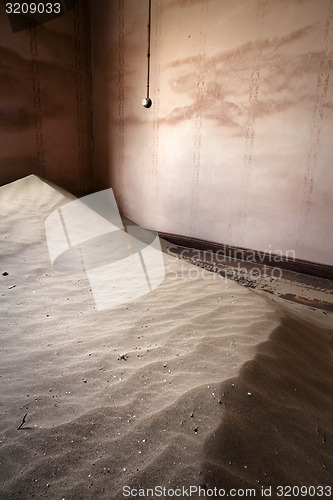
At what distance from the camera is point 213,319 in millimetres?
2363

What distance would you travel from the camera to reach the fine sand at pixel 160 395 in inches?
48.7

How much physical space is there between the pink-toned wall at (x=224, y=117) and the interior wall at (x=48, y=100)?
36cm

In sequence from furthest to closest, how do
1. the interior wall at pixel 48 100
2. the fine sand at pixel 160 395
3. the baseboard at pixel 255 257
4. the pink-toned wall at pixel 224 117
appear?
the interior wall at pixel 48 100, the baseboard at pixel 255 257, the pink-toned wall at pixel 224 117, the fine sand at pixel 160 395

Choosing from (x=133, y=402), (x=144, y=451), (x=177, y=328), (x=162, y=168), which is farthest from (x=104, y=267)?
(x=162, y=168)

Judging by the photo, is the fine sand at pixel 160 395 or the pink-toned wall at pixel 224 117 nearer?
the fine sand at pixel 160 395

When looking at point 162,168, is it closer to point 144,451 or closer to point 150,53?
point 150,53

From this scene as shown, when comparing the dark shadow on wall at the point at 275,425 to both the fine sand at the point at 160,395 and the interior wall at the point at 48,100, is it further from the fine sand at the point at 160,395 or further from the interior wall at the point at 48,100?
the interior wall at the point at 48,100

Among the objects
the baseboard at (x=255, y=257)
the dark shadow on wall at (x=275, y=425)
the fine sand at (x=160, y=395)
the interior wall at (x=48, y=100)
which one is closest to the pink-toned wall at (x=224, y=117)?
the baseboard at (x=255, y=257)

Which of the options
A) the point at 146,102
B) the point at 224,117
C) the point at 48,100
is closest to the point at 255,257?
the point at 224,117

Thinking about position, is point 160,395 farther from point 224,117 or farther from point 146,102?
point 146,102

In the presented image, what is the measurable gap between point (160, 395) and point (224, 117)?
4060mm

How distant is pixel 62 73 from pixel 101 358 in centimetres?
567

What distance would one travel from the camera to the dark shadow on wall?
1270 millimetres

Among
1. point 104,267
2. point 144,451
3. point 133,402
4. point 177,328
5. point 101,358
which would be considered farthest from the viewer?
point 104,267
